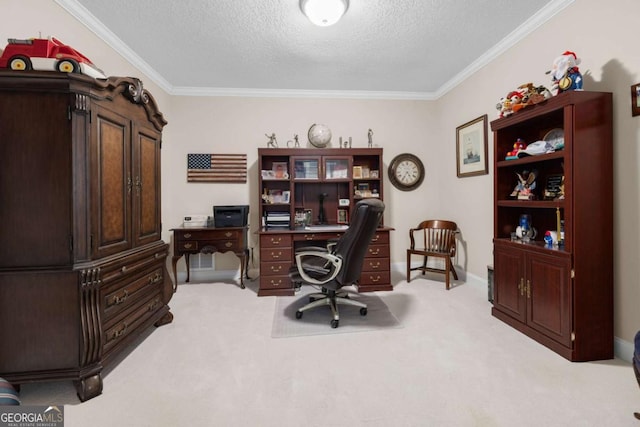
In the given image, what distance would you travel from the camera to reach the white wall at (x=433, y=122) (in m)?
1.93

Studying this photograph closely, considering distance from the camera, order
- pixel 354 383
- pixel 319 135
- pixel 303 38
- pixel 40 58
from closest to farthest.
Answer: pixel 40 58
pixel 354 383
pixel 303 38
pixel 319 135

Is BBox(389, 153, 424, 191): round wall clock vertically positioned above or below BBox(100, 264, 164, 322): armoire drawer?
above

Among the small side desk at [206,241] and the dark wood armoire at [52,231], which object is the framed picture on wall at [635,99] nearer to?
the dark wood armoire at [52,231]

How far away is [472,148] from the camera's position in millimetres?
3572

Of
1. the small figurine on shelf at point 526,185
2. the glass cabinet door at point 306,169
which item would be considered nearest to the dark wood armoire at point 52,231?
the glass cabinet door at point 306,169

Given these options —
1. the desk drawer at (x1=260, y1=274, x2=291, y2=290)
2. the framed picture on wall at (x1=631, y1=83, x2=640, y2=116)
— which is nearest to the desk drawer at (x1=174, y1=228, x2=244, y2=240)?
the desk drawer at (x1=260, y1=274, x2=291, y2=290)

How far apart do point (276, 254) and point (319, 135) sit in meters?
1.76

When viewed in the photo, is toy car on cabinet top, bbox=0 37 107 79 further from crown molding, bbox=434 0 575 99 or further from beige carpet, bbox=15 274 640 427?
crown molding, bbox=434 0 575 99

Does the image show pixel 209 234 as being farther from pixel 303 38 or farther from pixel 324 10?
pixel 324 10

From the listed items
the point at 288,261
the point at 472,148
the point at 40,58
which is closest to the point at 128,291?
the point at 40,58

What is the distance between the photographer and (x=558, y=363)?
1.92 m

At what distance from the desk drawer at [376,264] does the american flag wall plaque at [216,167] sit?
2.17 meters

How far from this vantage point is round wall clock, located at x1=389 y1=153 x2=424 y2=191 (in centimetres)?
435

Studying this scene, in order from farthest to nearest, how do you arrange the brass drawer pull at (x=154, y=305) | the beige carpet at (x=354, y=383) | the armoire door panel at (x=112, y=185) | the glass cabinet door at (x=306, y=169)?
the glass cabinet door at (x=306, y=169), the brass drawer pull at (x=154, y=305), the armoire door panel at (x=112, y=185), the beige carpet at (x=354, y=383)
